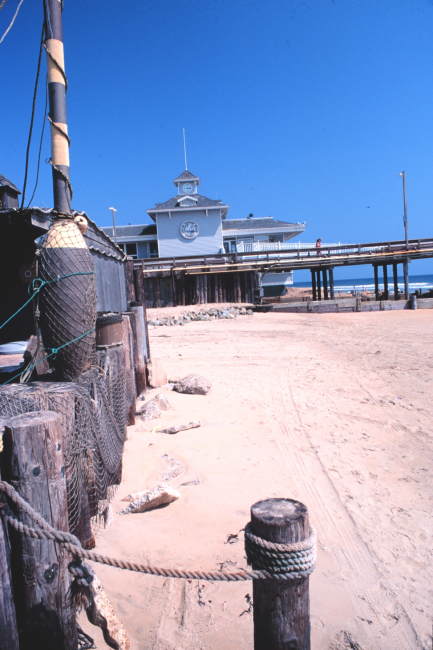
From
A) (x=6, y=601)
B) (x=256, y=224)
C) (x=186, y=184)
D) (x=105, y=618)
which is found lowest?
(x=105, y=618)

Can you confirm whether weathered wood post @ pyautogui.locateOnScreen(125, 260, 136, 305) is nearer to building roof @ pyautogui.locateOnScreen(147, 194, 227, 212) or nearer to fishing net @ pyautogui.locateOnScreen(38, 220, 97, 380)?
fishing net @ pyautogui.locateOnScreen(38, 220, 97, 380)

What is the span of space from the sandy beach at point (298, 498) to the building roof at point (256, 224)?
28406 mm

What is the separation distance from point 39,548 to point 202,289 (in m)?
24.6

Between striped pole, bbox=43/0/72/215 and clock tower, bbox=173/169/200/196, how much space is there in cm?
3239

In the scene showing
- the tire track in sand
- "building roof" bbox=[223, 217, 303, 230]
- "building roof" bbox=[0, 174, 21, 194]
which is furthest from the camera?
"building roof" bbox=[223, 217, 303, 230]

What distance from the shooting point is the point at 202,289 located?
26.4 meters

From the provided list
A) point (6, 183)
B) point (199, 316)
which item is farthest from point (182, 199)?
point (6, 183)

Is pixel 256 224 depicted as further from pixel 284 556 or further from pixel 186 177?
pixel 284 556

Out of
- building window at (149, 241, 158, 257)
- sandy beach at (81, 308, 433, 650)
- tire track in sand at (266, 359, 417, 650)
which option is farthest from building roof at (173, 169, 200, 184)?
tire track in sand at (266, 359, 417, 650)

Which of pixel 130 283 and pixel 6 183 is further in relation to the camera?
pixel 6 183

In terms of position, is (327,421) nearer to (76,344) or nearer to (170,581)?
(170,581)

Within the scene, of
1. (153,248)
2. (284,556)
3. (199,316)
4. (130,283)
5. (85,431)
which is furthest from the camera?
(153,248)

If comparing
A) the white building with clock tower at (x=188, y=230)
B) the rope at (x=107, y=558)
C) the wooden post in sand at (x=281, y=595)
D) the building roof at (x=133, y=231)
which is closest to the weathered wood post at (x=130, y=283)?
the rope at (x=107, y=558)

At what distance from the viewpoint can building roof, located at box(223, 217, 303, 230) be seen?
119ft
